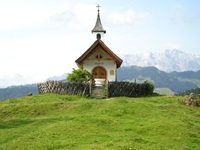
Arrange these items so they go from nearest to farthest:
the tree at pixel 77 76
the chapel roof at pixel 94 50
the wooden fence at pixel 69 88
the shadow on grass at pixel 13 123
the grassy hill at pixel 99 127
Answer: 1. the grassy hill at pixel 99 127
2. the shadow on grass at pixel 13 123
3. the wooden fence at pixel 69 88
4. the tree at pixel 77 76
5. the chapel roof at pixel 94 50

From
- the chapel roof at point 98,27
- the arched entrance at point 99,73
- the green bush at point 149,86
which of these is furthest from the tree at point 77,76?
the chapel roof at point 98,27

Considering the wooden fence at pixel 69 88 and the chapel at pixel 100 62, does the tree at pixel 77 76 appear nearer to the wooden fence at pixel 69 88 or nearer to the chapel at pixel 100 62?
the wooden fence at pixel 69 88

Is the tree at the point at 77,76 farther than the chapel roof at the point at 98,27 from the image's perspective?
No

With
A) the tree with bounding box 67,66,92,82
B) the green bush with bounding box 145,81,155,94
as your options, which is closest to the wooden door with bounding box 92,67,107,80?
the tree with bounding box 67,66,92,82

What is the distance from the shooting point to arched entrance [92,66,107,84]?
173 ft

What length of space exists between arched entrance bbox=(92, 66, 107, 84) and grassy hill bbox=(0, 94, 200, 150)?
19.5 meters

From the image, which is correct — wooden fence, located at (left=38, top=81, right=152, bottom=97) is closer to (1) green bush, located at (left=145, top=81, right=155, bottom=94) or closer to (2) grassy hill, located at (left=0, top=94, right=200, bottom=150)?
(1) green bush, located at (left=145, top=81, right=155, bottom=94)

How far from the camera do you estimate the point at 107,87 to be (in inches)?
1646

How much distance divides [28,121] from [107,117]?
613 cm

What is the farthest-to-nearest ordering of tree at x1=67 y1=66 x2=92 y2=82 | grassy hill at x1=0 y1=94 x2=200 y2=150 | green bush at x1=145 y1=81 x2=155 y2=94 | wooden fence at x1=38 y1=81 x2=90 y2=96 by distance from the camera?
green bush at x1=145 y1=81 x2=155 y2=94 < tree at x1=67 y1=66 x2=92 y2=82 < wooden fence at x1=38 y1=81 x2=90 y2=96 < grassy hill at x1=0 y1=94 x2=200 y2=150

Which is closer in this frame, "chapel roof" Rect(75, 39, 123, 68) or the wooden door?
"chapel roof" Rect(75, 39, 123, 68)

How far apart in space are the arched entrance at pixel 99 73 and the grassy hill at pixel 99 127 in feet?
64.0

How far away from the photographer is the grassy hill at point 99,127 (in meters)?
19.6

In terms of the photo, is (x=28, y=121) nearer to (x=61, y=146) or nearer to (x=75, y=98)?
(x=61, y=146)
